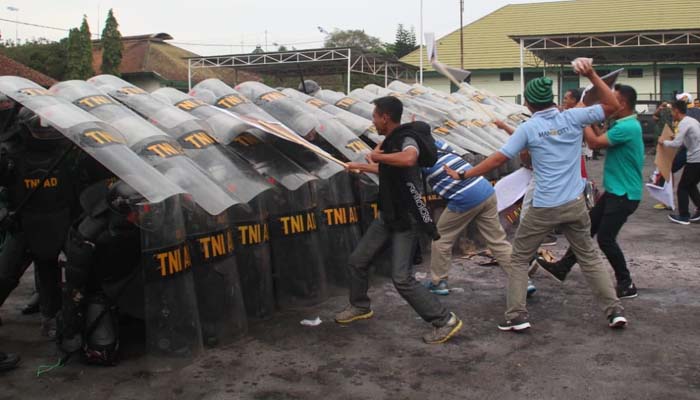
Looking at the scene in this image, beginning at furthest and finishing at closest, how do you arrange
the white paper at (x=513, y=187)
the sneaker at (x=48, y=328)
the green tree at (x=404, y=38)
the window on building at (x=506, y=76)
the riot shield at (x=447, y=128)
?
the green tree at (x=404, y=38), the window on building at (x=506, y=76), the riot shield at (x=447, y=128), the white paper at (x=513, y=187), the sneaker at (x=48, y=328)

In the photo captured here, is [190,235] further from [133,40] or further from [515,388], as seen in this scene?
[133,40]

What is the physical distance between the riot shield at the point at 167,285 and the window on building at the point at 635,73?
124 feet

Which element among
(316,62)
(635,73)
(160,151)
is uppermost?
(316,62)

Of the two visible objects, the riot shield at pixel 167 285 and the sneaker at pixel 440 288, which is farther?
the sneaker at pixel 440 288

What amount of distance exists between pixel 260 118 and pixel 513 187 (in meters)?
2.77

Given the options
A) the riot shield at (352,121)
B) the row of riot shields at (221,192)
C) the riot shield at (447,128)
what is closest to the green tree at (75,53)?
the riot shield at (447,128)

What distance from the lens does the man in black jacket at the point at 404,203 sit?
5.21m

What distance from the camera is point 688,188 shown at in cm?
1044

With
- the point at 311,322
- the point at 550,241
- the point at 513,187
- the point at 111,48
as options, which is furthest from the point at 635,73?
the point at 311,322

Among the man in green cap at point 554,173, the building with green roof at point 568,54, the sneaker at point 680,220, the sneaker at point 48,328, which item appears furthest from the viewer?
the building with green roof at point 568,54

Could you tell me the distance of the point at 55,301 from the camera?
5.76 m

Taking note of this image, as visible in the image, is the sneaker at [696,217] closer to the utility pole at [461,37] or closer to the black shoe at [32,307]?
the black shoe at [32,307]

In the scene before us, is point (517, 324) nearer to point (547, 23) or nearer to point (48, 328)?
point (48, 328)

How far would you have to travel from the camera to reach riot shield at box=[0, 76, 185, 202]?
4578 mm
